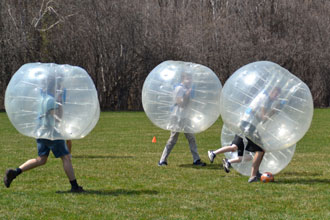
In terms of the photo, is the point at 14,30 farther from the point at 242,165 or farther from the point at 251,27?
the point at 242,165

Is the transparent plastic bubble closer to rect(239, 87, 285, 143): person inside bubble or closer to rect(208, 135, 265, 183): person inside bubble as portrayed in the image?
rect(208, 135, 265, 183): person inside bubble

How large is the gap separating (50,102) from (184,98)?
3.23m

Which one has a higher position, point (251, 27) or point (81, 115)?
point (81, 115)

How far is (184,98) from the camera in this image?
33.7 ft

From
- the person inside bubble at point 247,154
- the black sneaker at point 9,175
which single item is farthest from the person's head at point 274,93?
the black sneaker at point 9,175

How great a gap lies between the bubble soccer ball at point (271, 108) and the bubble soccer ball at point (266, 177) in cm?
63

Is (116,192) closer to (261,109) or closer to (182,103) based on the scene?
(261,109)

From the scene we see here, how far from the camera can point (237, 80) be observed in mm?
8680

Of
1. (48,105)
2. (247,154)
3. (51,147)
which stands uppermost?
(48,105)

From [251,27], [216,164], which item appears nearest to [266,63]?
[216,164]

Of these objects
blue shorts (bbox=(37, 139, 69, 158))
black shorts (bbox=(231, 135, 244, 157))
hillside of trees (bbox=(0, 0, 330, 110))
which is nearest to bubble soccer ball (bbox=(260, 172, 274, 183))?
black shorts (bbox=(231, 135, 244, 157))

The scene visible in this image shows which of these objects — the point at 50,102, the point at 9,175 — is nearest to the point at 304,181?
the point at 50,102

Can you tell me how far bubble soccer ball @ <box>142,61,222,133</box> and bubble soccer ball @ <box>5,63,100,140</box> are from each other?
2593 millimetres

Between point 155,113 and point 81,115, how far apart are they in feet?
9.04
